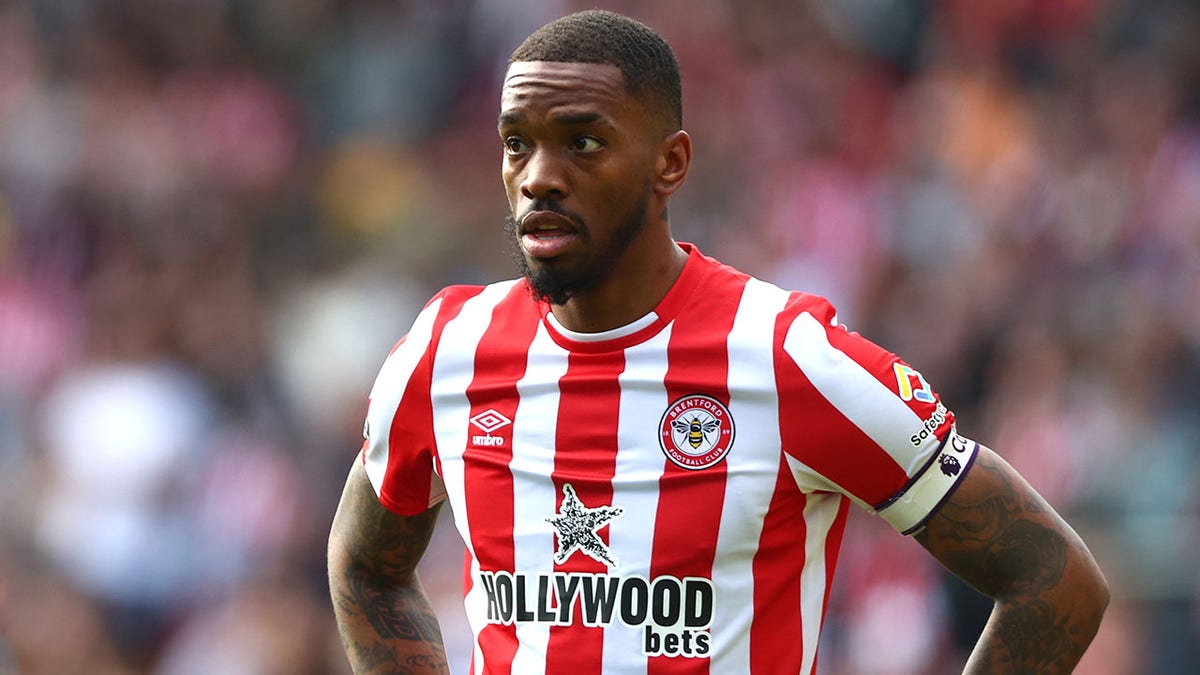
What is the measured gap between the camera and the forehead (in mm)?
3299

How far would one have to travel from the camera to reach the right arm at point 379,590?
12.5 ft

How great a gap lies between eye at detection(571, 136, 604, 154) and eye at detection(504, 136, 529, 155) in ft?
0.35

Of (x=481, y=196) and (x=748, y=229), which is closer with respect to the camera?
(x=748, y=229)

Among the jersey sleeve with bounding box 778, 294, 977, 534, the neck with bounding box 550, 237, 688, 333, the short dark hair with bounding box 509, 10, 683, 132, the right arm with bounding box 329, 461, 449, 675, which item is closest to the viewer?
the jersey sleeve with bounding box 778, 294, 977, 534

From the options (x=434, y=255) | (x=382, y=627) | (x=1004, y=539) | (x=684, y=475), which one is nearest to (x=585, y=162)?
(x=684, y=475)

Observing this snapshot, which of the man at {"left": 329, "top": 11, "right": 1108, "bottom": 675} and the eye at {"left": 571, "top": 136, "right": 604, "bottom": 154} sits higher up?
the eye at {"left": 571, "top": 136, "right": 604, "bottom": 154}

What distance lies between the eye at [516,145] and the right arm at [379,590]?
0.84 metres

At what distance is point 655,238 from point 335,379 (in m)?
6.32

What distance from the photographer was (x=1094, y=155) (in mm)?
9359

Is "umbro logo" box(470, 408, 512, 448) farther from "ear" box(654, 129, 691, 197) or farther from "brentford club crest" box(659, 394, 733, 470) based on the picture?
"ear" box(654, 129, 691, 197)

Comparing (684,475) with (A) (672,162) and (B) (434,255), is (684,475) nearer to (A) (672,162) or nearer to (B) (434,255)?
(A) (672,162)

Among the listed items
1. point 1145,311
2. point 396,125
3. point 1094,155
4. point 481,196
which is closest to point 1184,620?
point 1145,311

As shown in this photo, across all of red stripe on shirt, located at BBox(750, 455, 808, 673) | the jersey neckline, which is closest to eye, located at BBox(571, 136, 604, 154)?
the jersey neckline

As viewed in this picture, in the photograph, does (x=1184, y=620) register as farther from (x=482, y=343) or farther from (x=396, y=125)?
(x=396, y=125)
